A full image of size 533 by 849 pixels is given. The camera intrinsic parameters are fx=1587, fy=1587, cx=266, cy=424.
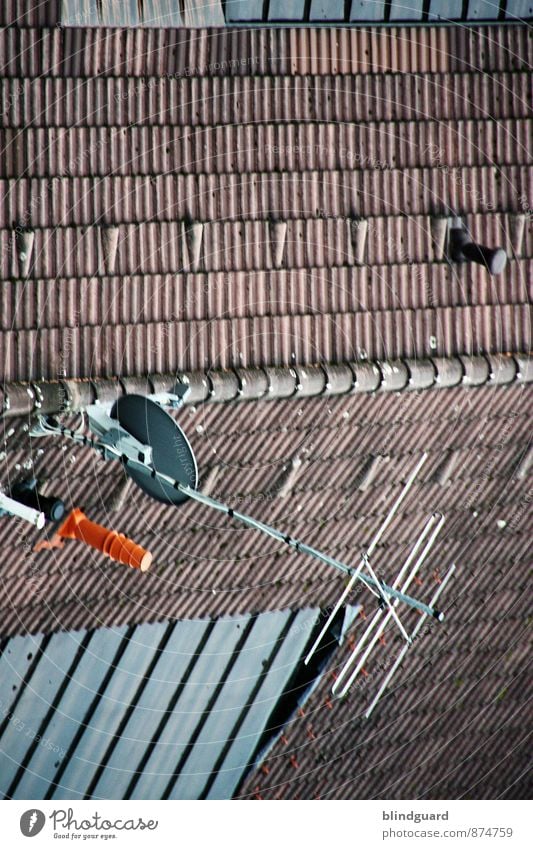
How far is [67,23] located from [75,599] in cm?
877

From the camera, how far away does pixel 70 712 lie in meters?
26.0

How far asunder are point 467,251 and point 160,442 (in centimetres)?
705

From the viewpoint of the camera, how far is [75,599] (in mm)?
24797

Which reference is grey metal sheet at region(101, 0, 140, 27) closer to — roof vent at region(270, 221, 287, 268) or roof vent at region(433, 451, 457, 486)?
roof vent at region(270, 221, 287, 268)

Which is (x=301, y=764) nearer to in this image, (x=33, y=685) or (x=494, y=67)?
(x=33, y=685)

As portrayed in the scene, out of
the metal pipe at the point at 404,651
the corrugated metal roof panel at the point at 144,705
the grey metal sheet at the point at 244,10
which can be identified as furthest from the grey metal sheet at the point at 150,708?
the grey metal sheet at the point at 244,10

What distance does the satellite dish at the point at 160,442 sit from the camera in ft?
67.5

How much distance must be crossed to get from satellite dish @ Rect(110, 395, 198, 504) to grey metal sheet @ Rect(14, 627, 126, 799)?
4.93 m

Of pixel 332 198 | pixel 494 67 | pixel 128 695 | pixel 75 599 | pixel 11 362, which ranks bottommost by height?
pixel 128 695

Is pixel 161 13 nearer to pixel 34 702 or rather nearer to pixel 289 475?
pixel 289 475

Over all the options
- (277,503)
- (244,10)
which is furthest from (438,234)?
(277,503)

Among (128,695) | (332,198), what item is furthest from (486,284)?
(128,695)

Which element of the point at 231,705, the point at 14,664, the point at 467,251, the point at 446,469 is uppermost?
the point at 467,251

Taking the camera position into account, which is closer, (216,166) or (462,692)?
(216,166)
